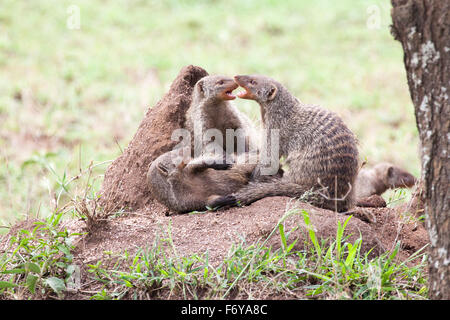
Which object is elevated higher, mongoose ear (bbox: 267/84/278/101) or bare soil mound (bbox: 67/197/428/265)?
mongoose ear (bbox: 267/84/278/101)

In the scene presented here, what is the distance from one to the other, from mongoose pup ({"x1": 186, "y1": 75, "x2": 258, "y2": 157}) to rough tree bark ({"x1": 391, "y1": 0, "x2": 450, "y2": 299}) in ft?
5.95

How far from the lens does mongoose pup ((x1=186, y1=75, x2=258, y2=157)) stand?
4.01 m

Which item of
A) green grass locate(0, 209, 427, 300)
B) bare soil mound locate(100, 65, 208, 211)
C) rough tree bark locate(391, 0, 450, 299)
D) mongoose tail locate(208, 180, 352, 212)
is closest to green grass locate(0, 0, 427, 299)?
green grass locate(0, 209, 427, 300)

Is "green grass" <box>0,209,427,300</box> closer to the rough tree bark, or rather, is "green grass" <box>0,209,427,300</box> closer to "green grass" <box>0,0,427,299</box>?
"green grass" <box>0,0,427,299</box>

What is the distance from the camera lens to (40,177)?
5.99 meters

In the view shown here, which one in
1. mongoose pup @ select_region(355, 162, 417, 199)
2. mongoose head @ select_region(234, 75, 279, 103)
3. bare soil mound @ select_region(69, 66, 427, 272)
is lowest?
mongoose pup @ select_region(355, 162, 417, 199)

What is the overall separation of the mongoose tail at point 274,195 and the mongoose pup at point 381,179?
1.15 m

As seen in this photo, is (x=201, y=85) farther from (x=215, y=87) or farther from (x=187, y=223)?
(x=187, y=223)

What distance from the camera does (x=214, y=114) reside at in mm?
4188

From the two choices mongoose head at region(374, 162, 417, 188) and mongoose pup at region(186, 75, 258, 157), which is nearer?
mongoose pup at region(186, 75, 258, 157)

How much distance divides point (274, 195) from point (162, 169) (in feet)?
2.51

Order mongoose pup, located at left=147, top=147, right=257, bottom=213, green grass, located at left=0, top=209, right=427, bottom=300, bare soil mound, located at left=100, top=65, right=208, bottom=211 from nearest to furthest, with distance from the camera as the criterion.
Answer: green grass, located at left=0, top=209, right=427, bottom=300 < mongoose pup, located at left=147, top=147, right=257, bottom=213 < bare soil mound, located at left=100, top=65, right=208, bottom=211

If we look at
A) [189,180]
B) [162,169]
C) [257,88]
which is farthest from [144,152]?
[257,88]

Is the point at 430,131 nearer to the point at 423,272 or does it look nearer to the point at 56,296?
the point at 423,272
